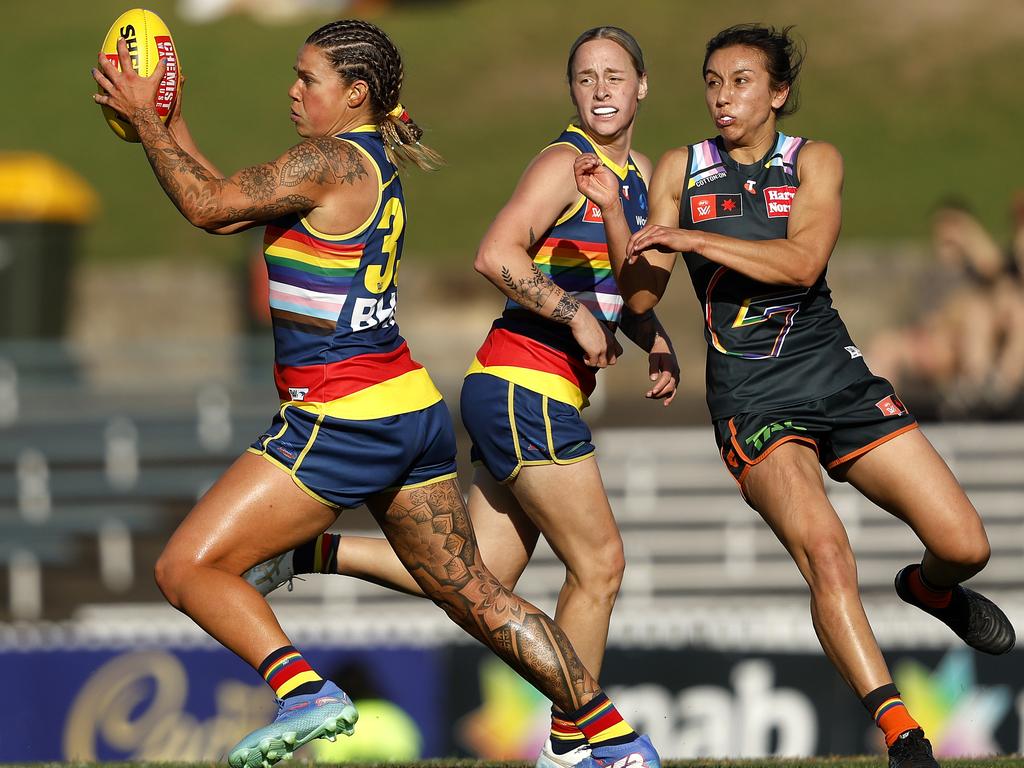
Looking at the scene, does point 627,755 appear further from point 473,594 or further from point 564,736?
point 473,594

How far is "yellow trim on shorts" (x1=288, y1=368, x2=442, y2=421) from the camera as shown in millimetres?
4934

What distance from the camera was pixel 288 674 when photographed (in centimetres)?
A: 478

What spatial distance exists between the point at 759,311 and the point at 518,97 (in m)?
25.6

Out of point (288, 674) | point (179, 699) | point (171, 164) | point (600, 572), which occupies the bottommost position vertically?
point (179, 699)

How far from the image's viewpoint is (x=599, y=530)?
557 centimetres

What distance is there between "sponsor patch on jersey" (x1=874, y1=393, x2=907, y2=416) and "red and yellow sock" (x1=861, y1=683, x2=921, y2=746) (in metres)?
0.96

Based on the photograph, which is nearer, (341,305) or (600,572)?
(341,305)

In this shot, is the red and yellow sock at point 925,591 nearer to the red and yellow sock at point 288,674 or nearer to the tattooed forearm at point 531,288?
the tattooed forearm at point 531,288

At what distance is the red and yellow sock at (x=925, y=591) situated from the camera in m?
5.80

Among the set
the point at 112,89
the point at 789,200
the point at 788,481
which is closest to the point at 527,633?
the point at 788,481

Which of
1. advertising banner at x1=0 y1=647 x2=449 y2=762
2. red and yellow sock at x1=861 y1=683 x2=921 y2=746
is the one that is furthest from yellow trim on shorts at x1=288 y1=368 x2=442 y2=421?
advertising banner at x1=0 y1=647 x2=449 y2=762

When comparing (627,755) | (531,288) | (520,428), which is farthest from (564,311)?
(627,755)

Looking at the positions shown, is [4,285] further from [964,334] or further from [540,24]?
[540,24]

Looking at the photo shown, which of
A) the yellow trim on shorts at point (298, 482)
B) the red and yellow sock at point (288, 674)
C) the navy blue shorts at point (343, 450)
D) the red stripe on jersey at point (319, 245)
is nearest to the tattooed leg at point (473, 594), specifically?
the navy blue shorts at point (343, 450)
